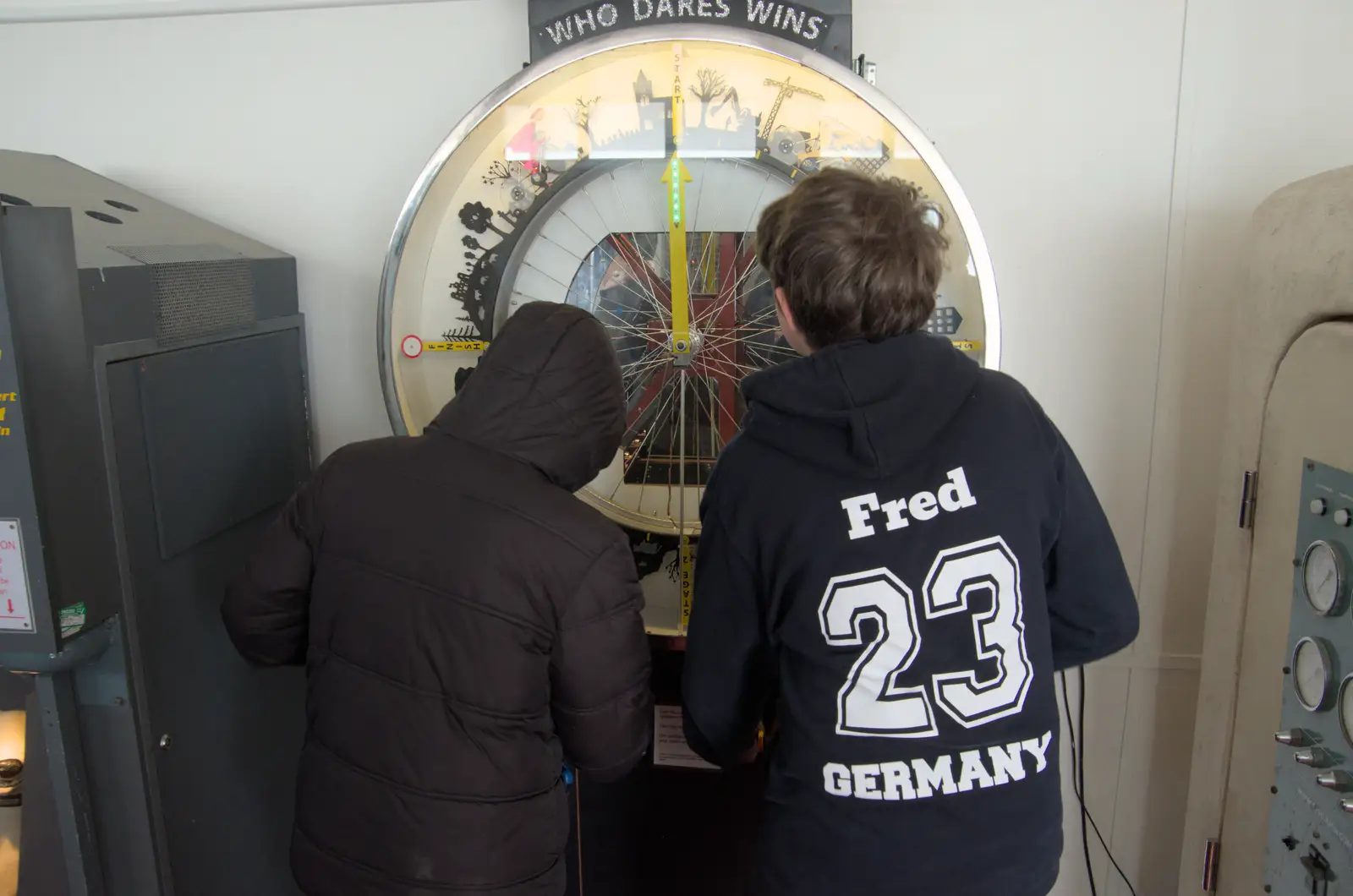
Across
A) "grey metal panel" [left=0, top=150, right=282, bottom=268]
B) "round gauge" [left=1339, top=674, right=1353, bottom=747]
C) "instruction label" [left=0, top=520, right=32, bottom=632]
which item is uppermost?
"grey metal panel" [left=0, top=150, right=282, bottom=268]

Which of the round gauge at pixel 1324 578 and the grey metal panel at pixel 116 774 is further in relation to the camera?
the grey metal panel at pixel 116 774

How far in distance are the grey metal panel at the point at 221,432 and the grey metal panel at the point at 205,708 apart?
12mm

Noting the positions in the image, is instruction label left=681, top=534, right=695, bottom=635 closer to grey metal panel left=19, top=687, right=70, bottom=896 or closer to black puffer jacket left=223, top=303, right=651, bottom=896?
black puffer jacket left=223, top=303, right=651, bottom=896

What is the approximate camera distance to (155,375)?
3.94 feet

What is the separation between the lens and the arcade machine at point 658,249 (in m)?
1.25

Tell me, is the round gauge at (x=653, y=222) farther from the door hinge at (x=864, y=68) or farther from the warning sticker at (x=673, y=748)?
the warning sticker at (x=673, y=748)

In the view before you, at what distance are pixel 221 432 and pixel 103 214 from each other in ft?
1.09

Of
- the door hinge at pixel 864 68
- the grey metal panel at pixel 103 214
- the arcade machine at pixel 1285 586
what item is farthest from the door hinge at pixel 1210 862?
the grey metal panel at pixel 103 214

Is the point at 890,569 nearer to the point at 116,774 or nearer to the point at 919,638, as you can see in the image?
the point at 919,638

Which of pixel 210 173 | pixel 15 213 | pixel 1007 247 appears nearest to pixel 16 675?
pixel 15 213

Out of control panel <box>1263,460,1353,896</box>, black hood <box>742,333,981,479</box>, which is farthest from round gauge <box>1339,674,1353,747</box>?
black hood <box>742,333,981,479</box>

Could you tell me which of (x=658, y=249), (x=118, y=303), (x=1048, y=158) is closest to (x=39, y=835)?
(x=118, y=303)

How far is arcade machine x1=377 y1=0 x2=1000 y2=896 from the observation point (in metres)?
1.25

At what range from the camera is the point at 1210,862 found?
128 centimetres
